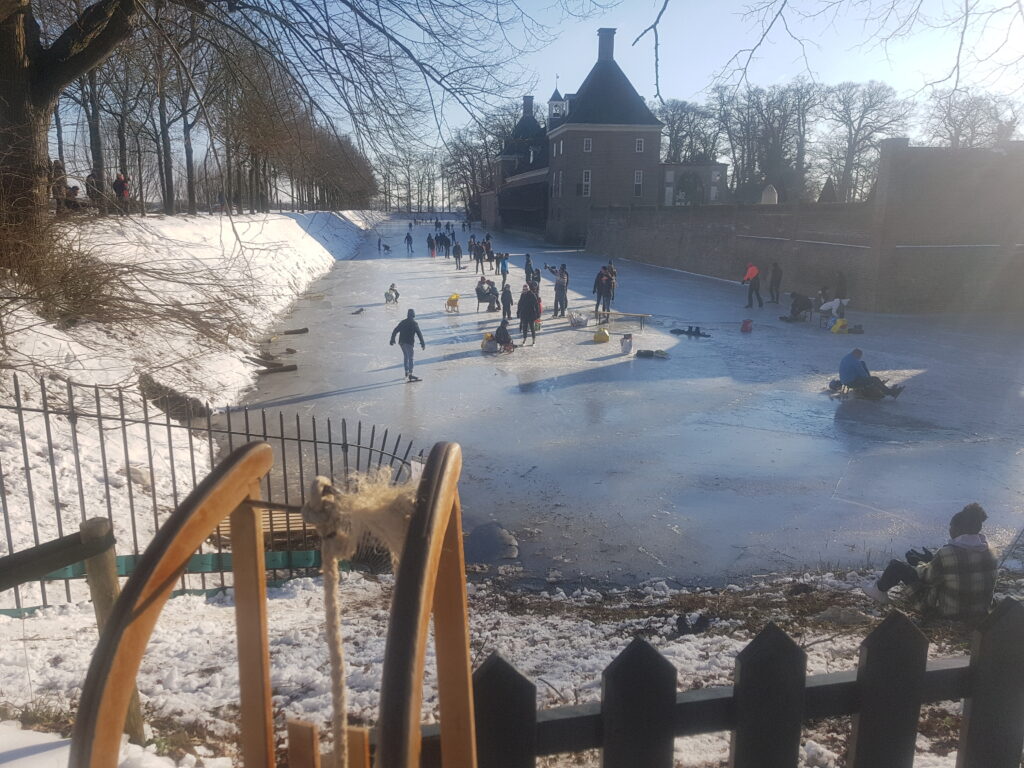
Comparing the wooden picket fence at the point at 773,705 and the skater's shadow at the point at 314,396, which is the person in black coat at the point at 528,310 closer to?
the skater's shadow at the point at 314,396

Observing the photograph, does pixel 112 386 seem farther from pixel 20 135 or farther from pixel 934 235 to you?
pixel 934 235

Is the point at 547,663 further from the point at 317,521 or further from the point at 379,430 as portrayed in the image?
the point at 379,430

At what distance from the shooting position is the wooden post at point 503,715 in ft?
6.40

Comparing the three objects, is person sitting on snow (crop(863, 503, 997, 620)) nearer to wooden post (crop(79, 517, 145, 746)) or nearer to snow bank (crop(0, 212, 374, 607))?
wooden post (crop(79, 517, 145, 746))

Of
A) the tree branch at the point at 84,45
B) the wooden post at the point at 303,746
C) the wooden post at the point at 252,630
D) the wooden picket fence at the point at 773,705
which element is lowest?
the wooden picket fence at the point at 773,705

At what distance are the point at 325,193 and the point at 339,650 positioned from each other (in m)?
Result: 7.14

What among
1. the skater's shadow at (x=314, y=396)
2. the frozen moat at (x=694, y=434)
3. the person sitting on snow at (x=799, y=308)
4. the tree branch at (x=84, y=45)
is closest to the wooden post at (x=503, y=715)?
the frozen moat at (x=694, y=434)

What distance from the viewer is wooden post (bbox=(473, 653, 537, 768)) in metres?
1.95

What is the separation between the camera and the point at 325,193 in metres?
7.68

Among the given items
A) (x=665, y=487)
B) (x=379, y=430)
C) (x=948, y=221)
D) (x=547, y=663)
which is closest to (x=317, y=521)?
(x=547, y=663)

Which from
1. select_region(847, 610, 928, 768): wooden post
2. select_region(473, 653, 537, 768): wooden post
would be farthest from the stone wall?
select_region(473, 653, 537, 768): wooden post

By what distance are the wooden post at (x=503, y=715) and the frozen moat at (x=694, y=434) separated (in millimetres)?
5370

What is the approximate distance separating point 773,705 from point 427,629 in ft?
4.98

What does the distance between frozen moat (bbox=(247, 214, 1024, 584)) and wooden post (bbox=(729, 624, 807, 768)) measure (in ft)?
16.6
